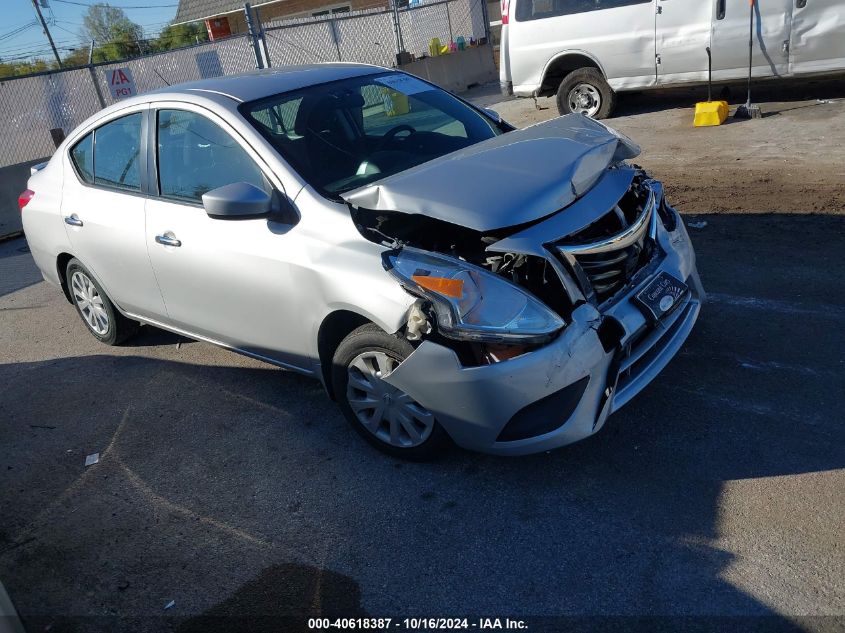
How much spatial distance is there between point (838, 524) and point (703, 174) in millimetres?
5405

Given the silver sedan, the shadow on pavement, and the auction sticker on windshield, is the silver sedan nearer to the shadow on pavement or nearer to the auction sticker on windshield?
the auction sticker on windshield

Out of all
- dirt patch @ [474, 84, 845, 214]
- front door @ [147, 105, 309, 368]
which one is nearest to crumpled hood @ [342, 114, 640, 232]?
front door @ [147, 105, 309, 368]

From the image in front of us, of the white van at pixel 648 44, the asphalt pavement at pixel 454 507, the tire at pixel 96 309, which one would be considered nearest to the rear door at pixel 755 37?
the white van at pixel 648 44

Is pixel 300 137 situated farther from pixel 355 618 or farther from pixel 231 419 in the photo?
pixel 355 618

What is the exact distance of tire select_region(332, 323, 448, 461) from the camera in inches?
140

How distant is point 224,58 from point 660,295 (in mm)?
14337

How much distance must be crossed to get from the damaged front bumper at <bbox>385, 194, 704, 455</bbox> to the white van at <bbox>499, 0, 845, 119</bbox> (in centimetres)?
771

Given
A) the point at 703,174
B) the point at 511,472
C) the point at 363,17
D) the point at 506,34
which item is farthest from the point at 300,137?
the point at 363,17

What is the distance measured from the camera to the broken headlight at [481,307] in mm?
3162

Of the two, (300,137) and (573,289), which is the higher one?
(300,137)

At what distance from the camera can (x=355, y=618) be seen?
2.92 metres

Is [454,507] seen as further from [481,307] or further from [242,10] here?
[242,10]

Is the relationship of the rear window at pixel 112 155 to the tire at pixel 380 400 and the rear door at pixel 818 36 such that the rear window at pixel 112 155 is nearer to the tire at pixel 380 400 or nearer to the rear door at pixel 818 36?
the tire at pixel 380 400

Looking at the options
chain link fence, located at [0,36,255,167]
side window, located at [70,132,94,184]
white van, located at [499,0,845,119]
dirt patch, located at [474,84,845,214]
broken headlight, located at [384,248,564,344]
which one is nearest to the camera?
broken headlight, located at [384,248,564,344]
